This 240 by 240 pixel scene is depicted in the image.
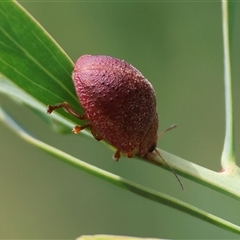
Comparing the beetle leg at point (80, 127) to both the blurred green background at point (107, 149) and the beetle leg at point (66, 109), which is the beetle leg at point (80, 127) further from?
the blurred green background at point (107, 149)

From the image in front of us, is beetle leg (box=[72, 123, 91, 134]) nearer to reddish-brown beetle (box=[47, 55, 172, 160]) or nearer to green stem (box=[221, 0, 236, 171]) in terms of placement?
reddish-brown beetle (box=[47, 55, 172, 160])

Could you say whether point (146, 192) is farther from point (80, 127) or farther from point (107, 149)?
point (107, 149)

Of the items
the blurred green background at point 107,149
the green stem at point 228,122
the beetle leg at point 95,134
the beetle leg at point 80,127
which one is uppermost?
the beetle leg at point 80,127

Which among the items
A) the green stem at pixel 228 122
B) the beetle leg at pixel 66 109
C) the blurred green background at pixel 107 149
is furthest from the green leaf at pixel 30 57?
the blurred green background at pixel 107 149

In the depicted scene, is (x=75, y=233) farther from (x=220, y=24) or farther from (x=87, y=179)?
(x=220, y=24)

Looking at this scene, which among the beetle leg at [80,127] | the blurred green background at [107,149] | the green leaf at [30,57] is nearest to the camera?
the green leaf at [30,57]

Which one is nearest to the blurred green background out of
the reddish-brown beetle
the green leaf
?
the reddish-brown beetle
